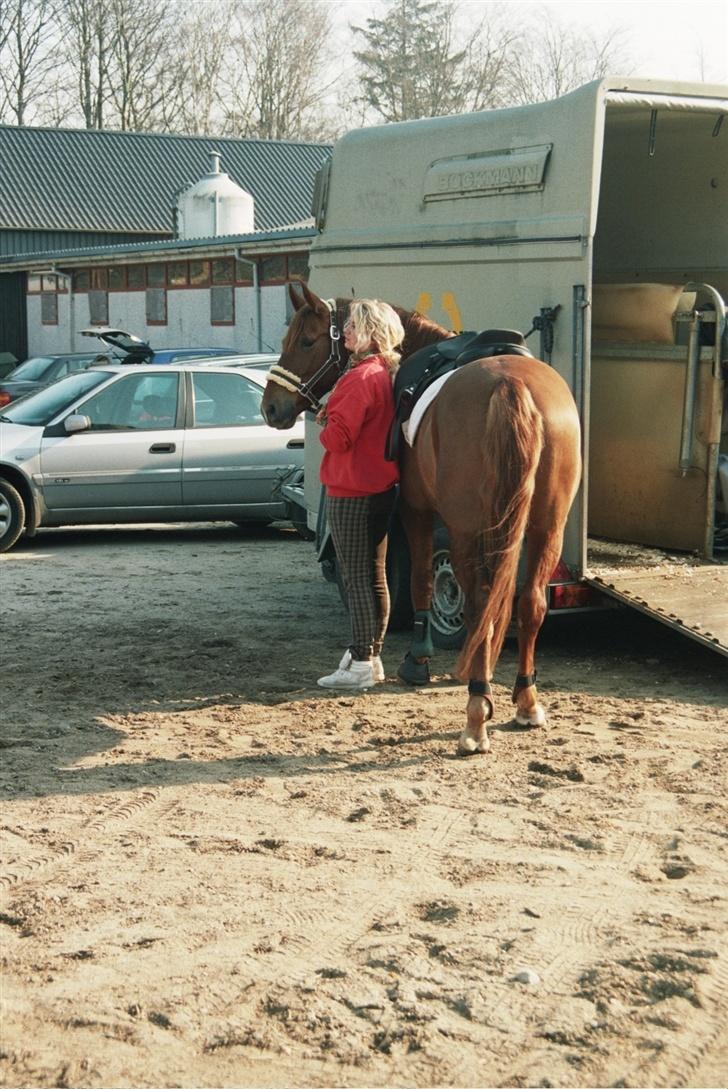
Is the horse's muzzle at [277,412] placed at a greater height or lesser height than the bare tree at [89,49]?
lesser

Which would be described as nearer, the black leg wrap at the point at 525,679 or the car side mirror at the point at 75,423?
the black leg wrap at the point at 525,679

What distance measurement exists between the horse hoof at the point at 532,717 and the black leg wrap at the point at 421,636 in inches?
36.5

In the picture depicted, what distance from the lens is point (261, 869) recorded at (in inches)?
186

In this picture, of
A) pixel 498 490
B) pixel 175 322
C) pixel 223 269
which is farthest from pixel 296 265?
pixel 498 490

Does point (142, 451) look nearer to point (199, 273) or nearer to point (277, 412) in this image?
point (277, 412)

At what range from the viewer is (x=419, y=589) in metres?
7.41

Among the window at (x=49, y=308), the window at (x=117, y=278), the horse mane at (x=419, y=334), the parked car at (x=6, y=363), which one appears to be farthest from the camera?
the window at (x=49, y=308)

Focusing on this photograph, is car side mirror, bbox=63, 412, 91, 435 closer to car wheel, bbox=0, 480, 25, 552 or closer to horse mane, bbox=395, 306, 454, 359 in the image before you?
car wheel, bbox=0, 480, 25, 552

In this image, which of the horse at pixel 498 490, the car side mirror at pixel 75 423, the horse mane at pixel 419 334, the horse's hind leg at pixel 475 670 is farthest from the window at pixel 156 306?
the horse's hind leg at pixel 475 670

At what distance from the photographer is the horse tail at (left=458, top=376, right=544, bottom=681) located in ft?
19.7

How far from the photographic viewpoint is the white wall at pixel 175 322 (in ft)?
108

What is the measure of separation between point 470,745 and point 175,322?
104 feet

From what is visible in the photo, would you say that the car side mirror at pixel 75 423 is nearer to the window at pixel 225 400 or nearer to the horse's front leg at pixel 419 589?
the window at pixel 225 400

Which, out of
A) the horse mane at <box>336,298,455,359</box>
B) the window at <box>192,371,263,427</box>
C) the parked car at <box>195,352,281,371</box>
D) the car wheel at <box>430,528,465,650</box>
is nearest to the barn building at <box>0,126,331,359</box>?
the parked car at <box>195,352,281,371</box>
